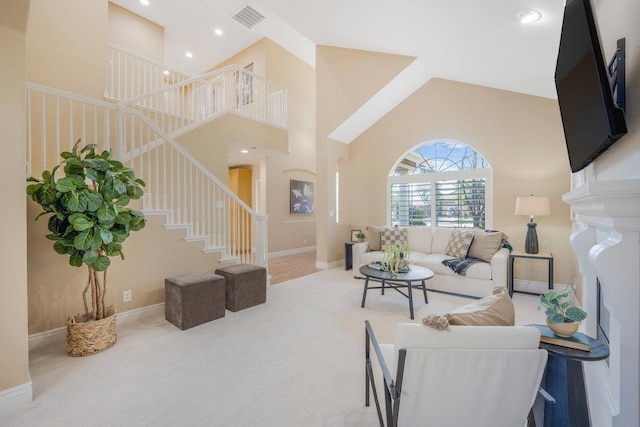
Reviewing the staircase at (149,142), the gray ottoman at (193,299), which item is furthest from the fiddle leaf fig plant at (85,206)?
the gray ottoman at (193,299)

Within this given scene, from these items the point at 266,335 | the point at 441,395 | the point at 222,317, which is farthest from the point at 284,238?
the point at 441,395

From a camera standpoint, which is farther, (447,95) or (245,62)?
(245,62)

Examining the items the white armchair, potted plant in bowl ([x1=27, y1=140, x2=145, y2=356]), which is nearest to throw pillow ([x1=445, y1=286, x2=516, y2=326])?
the white armchair

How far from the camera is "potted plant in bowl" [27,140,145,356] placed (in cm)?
221

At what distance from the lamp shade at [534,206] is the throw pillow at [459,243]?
0.76 metres

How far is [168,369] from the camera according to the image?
2.25 metres

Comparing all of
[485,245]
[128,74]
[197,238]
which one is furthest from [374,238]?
[128,74]

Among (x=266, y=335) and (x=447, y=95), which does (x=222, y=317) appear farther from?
(x=447, y=95)

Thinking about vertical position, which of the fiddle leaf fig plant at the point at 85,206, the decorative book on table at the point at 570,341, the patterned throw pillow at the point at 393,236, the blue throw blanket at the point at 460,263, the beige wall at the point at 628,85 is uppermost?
the beige wall at the point at 628,85

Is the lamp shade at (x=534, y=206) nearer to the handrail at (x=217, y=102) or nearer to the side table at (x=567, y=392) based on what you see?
the side table at (x=567, y=392)

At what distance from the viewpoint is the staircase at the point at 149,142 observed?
10.1ft

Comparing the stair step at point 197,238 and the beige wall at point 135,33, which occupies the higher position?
the beige wall at point 135,33

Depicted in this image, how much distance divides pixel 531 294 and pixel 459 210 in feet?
5.51

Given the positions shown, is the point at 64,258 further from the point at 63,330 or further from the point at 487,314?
the point at 487,314
